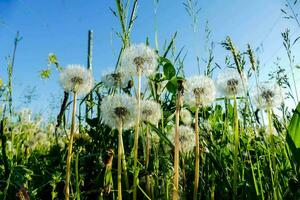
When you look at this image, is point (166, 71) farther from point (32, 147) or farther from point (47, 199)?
point (32, 147)

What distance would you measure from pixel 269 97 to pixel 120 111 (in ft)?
2.77

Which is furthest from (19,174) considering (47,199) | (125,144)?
(125,144)

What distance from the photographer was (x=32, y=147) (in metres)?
3.15

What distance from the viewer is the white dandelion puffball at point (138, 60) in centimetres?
160

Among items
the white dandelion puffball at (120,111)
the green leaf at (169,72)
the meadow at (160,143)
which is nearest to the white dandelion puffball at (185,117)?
the meadow at (160,143)

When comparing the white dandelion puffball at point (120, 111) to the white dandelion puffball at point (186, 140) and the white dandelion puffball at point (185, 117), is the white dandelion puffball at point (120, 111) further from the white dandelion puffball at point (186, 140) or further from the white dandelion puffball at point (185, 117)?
the white dandelion puffball at point (185, 117)

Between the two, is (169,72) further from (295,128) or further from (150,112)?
(295,128)

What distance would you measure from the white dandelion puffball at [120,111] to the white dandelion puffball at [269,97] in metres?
0.69

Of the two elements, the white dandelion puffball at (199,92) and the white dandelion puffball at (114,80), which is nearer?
the white dandelion puffball at (199,92)

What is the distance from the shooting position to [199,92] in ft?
5.71

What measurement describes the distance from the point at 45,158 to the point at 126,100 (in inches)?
47.4

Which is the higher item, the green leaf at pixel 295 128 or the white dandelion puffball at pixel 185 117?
the white dandelion puffball at pixel 185 117

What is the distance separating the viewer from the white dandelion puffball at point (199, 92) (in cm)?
174

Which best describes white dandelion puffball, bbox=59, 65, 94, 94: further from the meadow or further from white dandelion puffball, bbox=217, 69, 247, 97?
white dandelion puffball, bbox=217, 69, 247, 97
